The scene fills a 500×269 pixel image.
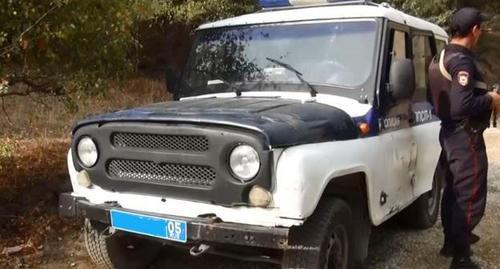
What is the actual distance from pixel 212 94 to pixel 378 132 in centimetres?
134

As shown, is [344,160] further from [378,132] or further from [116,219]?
[116,219]

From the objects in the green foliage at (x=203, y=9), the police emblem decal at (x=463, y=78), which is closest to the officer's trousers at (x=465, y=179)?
the police emblem decal at (x=463, y=78)

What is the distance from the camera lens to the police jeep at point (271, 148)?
307cm

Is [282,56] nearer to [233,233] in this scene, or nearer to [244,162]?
[244,162]

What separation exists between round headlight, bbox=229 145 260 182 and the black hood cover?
4.9 inches

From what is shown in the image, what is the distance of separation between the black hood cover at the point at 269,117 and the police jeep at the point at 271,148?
0.01 metres

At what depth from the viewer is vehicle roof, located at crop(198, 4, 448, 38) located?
4.27m

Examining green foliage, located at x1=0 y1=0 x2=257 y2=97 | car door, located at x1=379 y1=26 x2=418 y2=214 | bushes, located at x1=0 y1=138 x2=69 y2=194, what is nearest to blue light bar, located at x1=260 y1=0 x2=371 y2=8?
car door, located at x1=379 y1=26 x2=418 y2=214

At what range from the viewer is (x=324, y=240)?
323 centimetres

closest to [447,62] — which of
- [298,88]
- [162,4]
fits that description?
A: [298,88]

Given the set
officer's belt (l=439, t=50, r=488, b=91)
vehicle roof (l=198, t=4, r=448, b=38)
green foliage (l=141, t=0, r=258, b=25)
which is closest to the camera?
officer's belt (l=439, t=50, r=488, b=91)

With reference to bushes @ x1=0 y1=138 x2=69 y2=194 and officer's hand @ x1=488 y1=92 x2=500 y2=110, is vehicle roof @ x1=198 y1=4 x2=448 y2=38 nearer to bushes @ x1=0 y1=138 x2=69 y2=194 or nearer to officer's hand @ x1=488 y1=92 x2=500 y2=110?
officer's hand @ x1=488 y1=92 x2=500 y2=110

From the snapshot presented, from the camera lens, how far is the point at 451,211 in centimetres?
438

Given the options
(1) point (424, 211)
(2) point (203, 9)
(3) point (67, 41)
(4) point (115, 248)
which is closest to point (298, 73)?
(4) point (115, 248)
